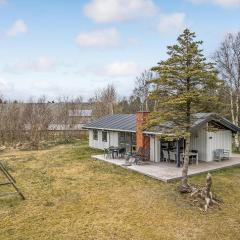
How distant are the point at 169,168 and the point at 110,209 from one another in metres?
6.53

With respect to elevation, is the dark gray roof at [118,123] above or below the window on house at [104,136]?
above

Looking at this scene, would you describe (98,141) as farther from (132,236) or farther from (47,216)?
(132,236)

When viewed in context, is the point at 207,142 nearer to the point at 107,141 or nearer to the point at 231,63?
the point at 107,141

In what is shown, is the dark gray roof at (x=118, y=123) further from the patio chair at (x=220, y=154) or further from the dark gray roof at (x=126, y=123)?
the patio chair at (x=220, y=154)

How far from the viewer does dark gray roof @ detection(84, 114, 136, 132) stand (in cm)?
2083

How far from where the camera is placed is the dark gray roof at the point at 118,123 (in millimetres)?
20828

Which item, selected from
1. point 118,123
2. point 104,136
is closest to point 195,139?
point 118,123

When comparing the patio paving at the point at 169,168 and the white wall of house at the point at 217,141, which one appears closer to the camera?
the patio paving at the point at 169,168

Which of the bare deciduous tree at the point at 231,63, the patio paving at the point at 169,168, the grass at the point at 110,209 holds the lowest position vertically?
the grass at the point at 110,209

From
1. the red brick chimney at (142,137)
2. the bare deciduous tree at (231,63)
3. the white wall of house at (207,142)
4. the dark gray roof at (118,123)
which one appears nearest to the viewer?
the white wall of house at (207,142)

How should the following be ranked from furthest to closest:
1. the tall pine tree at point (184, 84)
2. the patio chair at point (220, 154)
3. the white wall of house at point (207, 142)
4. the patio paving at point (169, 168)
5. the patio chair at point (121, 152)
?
the patio chair at point (121, 152) → the patio chair at point (220, 154) → the white wall of house at point (207, 142) → the patio paving at point (169, 168) → the tall pine tree at point (184, 84)

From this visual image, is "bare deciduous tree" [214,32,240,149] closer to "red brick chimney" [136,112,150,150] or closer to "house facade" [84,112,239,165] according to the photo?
"house facade" [84,112,239,165]

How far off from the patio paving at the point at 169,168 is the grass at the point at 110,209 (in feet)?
1.64

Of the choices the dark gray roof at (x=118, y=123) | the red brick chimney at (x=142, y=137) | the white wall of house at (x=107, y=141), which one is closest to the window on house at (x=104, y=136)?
the white wall of house at (x=107, y=141)
